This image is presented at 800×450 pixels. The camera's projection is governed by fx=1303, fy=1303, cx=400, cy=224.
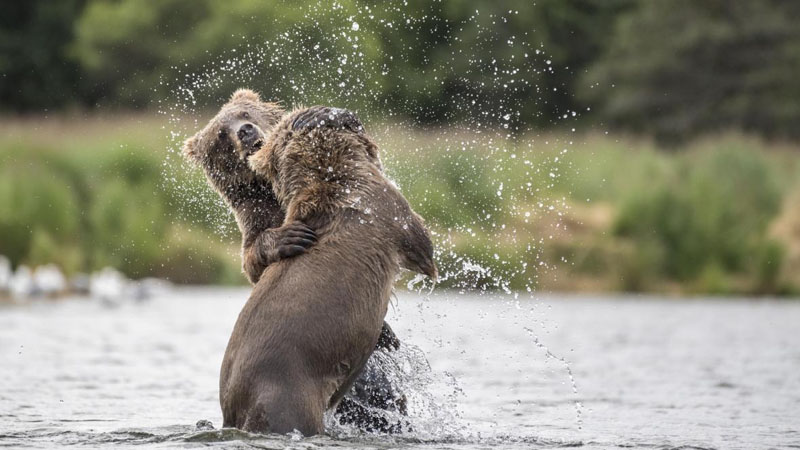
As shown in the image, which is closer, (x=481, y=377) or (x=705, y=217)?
(x=481, y=377)

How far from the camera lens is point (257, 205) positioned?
275 inches

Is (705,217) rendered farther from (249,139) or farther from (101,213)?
(249,139)

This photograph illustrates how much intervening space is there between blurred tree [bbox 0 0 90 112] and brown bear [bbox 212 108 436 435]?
32.0 metres

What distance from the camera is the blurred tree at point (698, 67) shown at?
126 feet

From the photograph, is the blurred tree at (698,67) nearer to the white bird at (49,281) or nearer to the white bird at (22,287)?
the white bird at (49,281)

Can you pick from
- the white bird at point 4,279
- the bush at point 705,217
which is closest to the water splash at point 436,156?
the bush at point 705,217

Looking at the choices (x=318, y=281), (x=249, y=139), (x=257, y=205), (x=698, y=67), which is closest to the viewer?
A: (x=318, y=281)

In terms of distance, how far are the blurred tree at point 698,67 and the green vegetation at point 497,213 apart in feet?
52.1

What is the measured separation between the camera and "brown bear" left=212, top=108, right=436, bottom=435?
19.1ft

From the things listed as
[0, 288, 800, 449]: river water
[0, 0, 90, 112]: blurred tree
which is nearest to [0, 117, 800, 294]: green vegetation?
[0, 288, 800, 449]: river water

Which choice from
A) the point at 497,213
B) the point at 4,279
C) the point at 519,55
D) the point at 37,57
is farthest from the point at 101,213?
the point at 37,57

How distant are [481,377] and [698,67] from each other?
103ft

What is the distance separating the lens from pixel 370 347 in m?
6.15

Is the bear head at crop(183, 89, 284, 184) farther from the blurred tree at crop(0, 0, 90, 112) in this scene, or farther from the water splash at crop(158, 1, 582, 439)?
the blurred tree at crop(0, 0, 90, 112)
